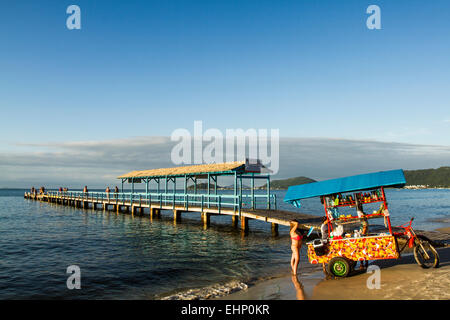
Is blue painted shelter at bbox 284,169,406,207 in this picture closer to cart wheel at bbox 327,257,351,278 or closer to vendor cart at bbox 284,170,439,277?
vendor cart at bbox 284,170,439,277

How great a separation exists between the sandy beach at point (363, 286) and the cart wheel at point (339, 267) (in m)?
0.19

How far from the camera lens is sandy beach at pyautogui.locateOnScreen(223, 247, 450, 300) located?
7.08 meters

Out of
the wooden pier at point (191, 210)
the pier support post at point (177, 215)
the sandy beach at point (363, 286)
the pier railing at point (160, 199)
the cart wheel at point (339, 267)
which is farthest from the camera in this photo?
the pier support post at point (177, 215)

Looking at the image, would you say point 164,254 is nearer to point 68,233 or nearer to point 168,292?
point 168,292

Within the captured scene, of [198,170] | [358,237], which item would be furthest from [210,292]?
[198,170]

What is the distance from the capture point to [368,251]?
859 cm

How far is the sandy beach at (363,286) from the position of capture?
23.2 ft

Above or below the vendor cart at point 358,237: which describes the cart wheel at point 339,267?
below

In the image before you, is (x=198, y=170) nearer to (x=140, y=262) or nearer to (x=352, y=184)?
(x=140, y=262)

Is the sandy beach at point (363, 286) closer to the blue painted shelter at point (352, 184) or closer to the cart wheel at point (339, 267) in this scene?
the cart wheel at point (339, 267)

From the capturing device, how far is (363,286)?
305 inches

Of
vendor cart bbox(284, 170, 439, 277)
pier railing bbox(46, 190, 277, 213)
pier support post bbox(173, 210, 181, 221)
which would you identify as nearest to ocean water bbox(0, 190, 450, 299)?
vendor cart bbox(284, 170, 439, 277)

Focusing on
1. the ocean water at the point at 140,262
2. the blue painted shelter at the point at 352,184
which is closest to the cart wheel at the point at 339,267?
the ocean water at the point at 140,262
